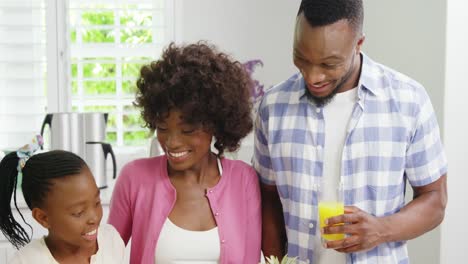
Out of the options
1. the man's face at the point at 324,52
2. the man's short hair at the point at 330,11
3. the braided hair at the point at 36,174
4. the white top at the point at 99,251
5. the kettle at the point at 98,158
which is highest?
the man's short hair at the point at 330,11

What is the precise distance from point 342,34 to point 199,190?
0.58 m

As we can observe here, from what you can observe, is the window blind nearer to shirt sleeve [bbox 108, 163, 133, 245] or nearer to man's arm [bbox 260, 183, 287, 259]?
shirt sleeve [bbox 108, 163, 133, 245]

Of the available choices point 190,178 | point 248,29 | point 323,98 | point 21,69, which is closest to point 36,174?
point 190,178

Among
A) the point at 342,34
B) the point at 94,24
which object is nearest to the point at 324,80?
the point at 342,34

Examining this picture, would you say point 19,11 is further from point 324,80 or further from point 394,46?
point 324,80

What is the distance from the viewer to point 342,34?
1491 millimetres

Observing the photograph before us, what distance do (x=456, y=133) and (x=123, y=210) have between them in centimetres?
127

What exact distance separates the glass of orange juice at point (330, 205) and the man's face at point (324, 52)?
249 mm

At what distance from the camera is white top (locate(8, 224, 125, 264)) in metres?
1.37

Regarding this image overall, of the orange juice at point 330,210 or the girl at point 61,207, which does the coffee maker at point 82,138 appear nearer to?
the girl at point 61,207

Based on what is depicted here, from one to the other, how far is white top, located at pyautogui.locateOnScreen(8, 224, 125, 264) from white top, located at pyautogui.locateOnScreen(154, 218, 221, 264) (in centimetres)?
12

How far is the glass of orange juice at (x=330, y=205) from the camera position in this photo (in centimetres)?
148

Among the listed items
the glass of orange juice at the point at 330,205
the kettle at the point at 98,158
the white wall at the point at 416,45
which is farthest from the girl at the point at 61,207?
the kettle at the point at 98,158

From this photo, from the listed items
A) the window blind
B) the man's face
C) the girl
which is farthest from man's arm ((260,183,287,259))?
the window blind
